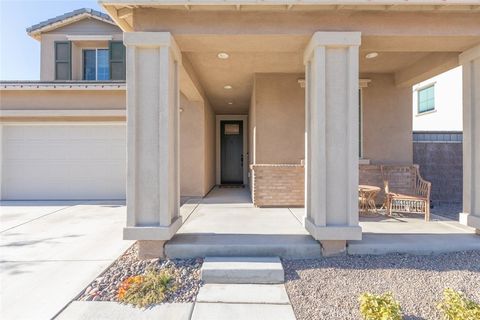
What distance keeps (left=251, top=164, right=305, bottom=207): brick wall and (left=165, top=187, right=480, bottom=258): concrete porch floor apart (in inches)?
25.2

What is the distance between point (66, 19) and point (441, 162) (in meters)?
14.1

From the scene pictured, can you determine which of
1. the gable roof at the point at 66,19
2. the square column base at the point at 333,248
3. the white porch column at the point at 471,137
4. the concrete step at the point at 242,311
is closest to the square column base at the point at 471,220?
the white porch column at the point at 471,137

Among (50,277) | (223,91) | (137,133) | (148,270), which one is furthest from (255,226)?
(223,91)

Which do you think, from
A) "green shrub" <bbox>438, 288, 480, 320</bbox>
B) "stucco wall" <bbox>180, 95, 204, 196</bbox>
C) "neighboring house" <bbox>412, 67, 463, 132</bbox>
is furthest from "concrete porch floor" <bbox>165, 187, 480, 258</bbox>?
"neighboring house" <bbox>412, 67, 463, 132</bbox>

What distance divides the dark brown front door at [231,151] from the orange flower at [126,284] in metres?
8.44

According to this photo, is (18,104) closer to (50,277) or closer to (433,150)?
(50,277)

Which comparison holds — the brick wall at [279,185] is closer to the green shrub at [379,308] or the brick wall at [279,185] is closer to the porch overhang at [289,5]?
the porch overhang at [289,5]

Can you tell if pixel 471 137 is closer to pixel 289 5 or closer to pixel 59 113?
pixel 289 5

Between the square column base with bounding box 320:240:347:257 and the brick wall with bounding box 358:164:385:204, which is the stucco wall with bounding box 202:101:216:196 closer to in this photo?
the brick wall with bounding box 358:164:385:204

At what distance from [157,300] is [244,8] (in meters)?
3.82

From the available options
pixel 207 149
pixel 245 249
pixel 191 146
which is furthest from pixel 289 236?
pixel 207 149

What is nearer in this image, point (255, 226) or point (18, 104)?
point (255, 226)

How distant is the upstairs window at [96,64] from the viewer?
1047 cm

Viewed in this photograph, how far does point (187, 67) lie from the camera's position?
5238 millimetres
